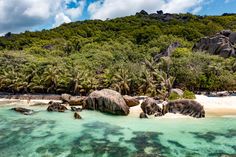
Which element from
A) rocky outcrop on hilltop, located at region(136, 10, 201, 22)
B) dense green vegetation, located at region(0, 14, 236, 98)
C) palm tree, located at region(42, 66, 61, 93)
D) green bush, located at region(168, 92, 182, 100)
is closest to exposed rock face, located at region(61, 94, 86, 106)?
dense green vegetation, located at region(0, 14, 236, 98)

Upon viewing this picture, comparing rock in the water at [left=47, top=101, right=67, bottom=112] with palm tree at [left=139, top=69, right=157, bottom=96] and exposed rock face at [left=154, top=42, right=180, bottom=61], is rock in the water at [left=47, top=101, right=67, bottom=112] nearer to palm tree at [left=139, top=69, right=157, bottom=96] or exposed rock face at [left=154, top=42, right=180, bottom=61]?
palm tree at [left=139, top=69, right=157, bottom=96]

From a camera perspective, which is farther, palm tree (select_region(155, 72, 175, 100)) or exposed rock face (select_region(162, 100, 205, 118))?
palm tree (select_region(155, 72, 175, 100))

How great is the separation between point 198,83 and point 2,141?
35387mm

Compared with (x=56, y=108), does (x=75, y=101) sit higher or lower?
higher

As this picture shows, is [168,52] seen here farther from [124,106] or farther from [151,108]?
[124,106]

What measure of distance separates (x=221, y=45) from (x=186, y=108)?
3173 centimetres

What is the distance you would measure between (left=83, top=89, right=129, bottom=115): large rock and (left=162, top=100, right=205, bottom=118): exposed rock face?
560 cm

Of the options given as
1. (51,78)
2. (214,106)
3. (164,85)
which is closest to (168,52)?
(164,85)

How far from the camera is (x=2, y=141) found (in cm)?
3077

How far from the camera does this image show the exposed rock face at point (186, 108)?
3931 cm

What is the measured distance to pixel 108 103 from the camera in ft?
140

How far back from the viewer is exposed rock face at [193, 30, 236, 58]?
64.9m

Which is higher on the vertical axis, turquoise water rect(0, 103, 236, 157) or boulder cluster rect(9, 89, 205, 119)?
boulder cluster rect(9, 89, 205, 119)

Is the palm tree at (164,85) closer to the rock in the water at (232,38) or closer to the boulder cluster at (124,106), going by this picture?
the boulder cluster at (124,106)
